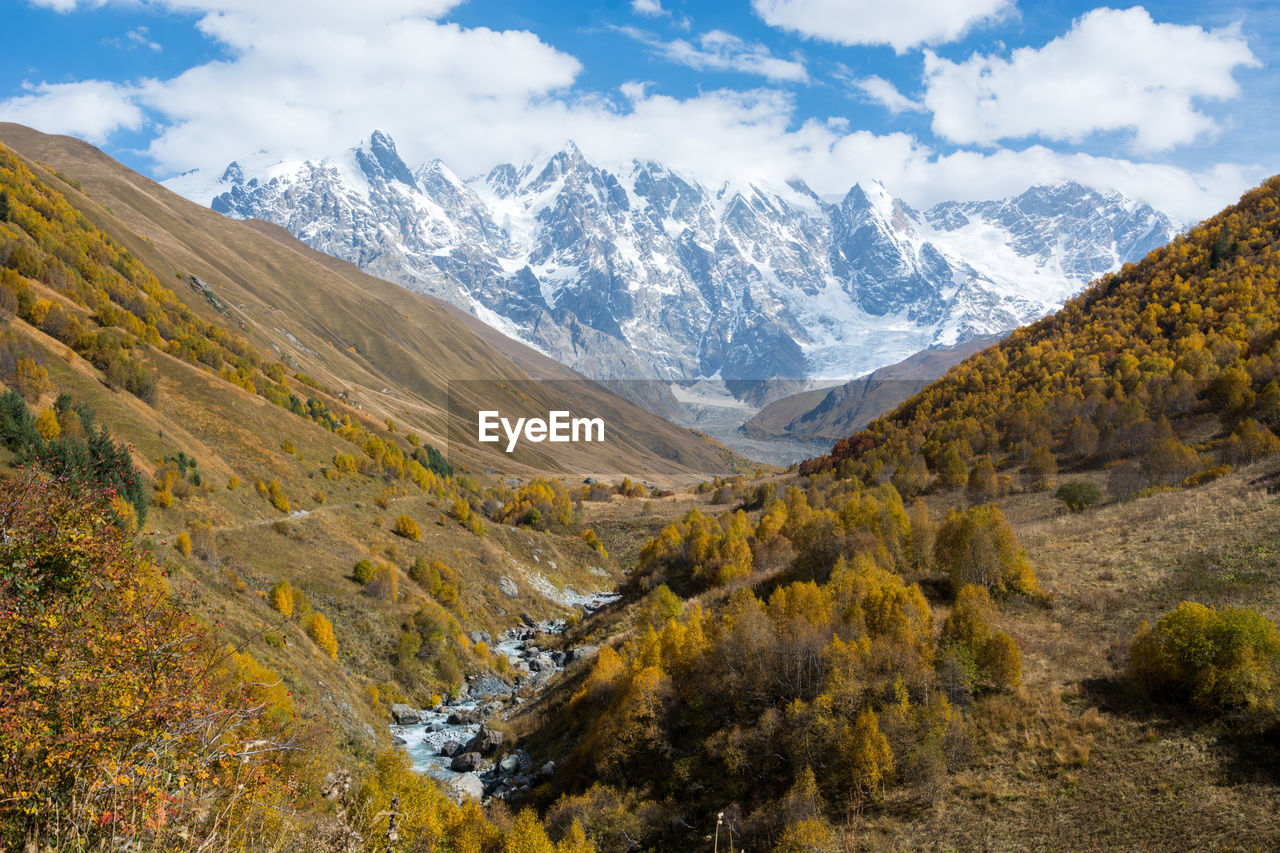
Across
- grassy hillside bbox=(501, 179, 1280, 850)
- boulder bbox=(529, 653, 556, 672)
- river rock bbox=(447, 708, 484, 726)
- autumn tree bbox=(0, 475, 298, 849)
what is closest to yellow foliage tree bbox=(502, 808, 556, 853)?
grassy hillside bbox=(501, 179, 1280, 850)

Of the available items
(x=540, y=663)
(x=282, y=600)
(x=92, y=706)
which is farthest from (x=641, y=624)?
(x=92, y=706)

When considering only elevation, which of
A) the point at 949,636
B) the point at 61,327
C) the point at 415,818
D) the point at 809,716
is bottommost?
the point at 415,818

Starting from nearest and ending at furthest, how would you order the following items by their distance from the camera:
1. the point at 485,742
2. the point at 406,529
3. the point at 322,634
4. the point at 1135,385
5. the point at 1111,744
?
the point at 1111,744 < the point at 485,742 < the point at 322,634 < the point at 406,529 < the point at 1135,385

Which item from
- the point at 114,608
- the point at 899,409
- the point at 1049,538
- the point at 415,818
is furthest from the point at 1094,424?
the point at 114,608

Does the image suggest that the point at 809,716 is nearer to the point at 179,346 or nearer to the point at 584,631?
the point at 584,631

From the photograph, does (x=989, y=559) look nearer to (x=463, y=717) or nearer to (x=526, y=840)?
(x=526, y=840)

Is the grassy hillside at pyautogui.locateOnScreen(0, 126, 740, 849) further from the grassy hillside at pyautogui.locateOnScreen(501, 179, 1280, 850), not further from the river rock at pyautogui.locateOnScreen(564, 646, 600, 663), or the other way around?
the grassy hillside at pyautogui.locateOnScreen(501, 179, 1280, 850)

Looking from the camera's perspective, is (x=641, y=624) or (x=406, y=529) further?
→ (x=406, y=529)
